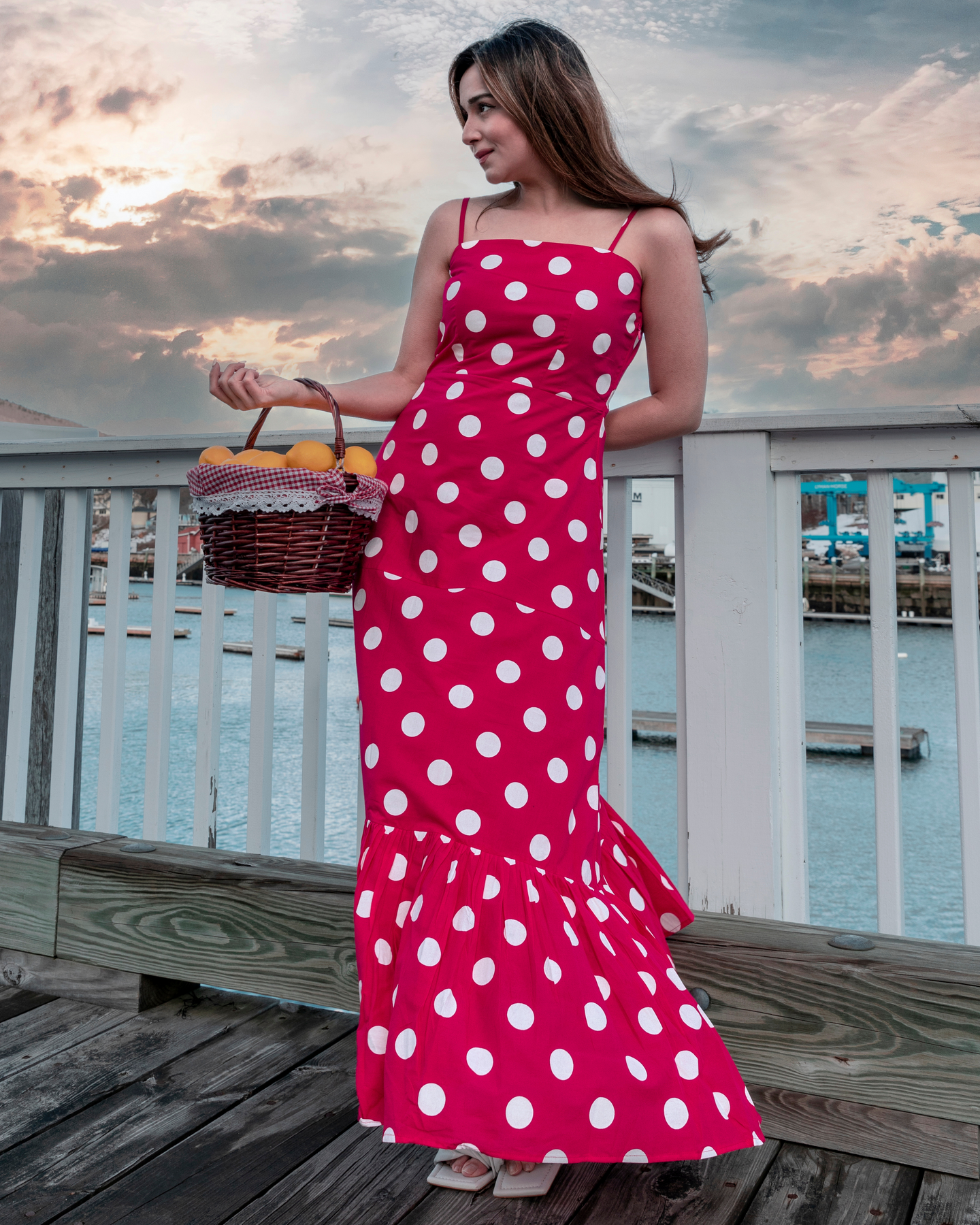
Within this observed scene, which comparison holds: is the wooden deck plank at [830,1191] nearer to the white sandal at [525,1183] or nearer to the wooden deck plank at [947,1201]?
the wooden deck plank at [947,1201]

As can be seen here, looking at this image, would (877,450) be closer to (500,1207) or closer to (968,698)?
(968,698)

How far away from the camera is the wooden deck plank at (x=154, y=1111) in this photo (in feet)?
3.56

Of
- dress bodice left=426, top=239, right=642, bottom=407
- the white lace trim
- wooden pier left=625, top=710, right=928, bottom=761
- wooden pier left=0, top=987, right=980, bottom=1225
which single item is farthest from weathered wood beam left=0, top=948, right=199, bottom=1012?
wooden pier left=625, top=710, right=928, bottom=761

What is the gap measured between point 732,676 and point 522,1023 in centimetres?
66

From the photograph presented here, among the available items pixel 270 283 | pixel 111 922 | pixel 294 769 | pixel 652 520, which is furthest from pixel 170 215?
pixel 111 922

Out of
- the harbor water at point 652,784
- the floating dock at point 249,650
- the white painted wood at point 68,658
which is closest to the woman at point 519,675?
the harbor water at point 652,784

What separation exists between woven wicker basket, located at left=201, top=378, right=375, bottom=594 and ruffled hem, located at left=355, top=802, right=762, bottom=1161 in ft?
1.21

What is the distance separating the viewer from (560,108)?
4.21ft

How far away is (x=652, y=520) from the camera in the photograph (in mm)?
4164

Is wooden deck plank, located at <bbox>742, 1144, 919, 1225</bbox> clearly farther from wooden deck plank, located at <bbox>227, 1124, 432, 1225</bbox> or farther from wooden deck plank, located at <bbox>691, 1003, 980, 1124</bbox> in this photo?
wooden deck plank, located at <bbox>227, 1124, 432, 1225</bbox>

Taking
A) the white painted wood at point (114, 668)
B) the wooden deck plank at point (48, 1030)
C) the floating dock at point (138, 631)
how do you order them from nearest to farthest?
the wooden deck plank at point (48, 1030) → the white painted wood at point (114, 668) → the floating dock at point (138, 631)

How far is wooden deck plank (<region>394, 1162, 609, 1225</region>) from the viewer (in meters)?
1.05

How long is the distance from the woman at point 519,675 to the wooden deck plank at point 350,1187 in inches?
2.3

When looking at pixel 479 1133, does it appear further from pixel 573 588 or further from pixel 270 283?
pixel 270 283
